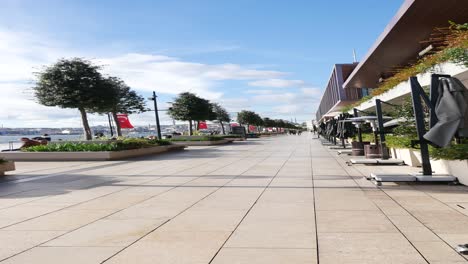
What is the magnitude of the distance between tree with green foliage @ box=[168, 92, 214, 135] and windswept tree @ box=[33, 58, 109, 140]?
16683 mm

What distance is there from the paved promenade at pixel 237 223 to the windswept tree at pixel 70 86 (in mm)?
14759

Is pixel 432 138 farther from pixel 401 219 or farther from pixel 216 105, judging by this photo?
pixel 216 105

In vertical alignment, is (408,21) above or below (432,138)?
above

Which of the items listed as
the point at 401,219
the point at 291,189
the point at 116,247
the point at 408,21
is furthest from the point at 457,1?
the point at 116,247

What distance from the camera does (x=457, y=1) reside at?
16.3m

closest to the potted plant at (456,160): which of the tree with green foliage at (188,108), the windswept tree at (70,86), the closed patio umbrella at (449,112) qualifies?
the closed patio umbrella at (449,112)

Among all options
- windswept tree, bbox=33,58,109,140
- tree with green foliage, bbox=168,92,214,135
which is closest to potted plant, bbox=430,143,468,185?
windswept tree, bbox=33,58,109,140

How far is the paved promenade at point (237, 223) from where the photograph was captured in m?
4.31

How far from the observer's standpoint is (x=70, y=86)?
78.0 feet

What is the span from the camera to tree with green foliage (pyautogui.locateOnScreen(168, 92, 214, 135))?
41.4m

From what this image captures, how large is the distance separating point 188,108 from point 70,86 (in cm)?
1826

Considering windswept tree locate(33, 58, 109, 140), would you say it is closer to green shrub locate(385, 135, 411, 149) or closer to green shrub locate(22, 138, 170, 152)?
green shrub locate(22, 138, 170, 152)

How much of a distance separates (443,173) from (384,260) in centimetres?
630

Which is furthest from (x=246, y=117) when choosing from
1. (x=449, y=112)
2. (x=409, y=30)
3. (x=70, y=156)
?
(x=449, y=112)
